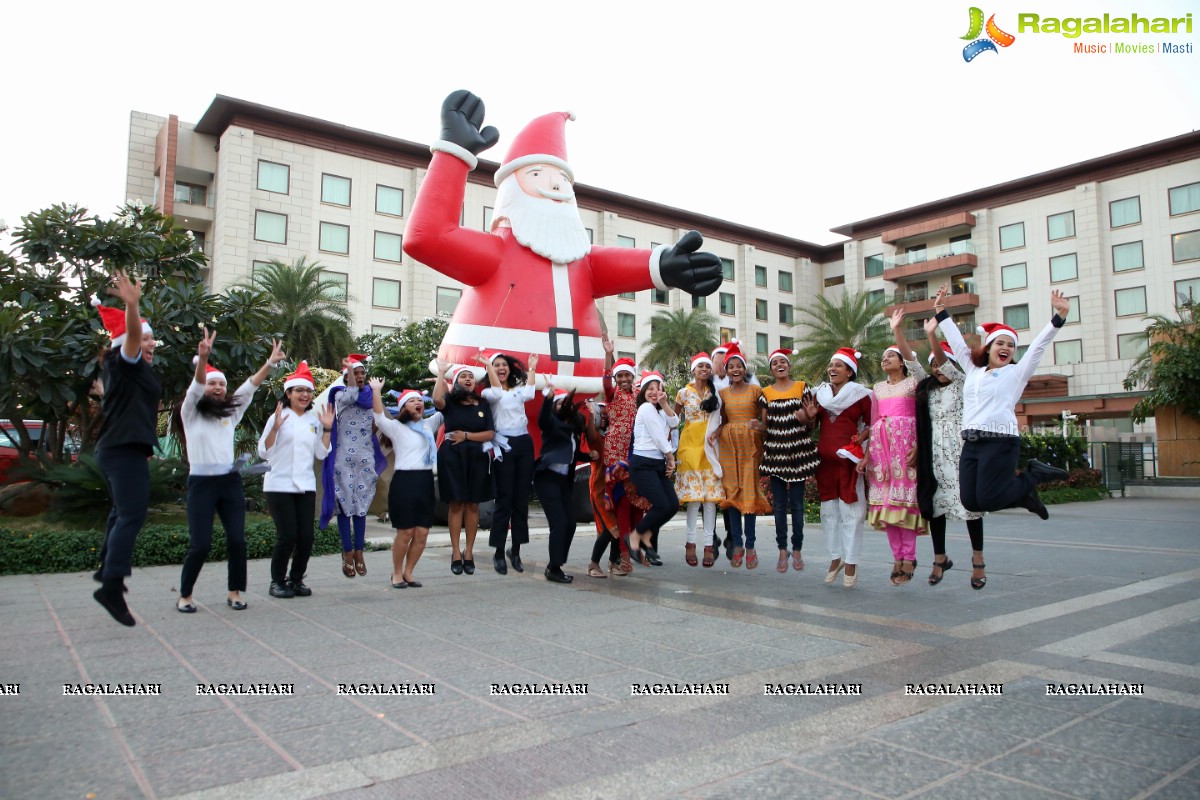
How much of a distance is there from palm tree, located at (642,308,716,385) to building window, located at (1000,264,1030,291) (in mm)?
15204

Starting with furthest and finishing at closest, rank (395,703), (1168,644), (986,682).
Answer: (1168,644), (986,682), (395,703)

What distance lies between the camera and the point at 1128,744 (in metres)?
2.84

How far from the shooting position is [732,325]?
158 ft

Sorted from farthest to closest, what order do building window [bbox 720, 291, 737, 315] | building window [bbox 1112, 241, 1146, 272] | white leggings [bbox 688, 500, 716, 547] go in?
building window [bbox 720, 291, 737, 315] → building window [bbox 1112, 241, 1146, 272] → white leggings [bbox 688, 500, 716, 547]

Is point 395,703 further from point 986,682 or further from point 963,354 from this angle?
point 963,354

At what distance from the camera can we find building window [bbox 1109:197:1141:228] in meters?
37.7

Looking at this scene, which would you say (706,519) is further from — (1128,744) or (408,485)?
→ (1128,744)

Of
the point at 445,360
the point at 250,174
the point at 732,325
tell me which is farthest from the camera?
the point at 732,325

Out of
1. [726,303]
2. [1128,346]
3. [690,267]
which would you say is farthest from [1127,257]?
[690,267]

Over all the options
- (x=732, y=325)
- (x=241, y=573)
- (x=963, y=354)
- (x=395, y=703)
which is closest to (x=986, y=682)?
(x=395, y=703)

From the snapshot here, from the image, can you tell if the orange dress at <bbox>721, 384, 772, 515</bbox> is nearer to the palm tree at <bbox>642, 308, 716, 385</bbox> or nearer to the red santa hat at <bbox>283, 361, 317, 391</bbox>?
the red santa hat at <bbox>283, 361, 317, 391</bbox>

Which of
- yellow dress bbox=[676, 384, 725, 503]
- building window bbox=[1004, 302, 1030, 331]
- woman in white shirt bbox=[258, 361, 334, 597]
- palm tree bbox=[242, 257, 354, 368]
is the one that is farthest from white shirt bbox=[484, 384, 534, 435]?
building window bbox=[1004, 302, 1030, 331]

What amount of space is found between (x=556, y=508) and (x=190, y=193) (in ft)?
111

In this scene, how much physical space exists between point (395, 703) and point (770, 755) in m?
1.50
